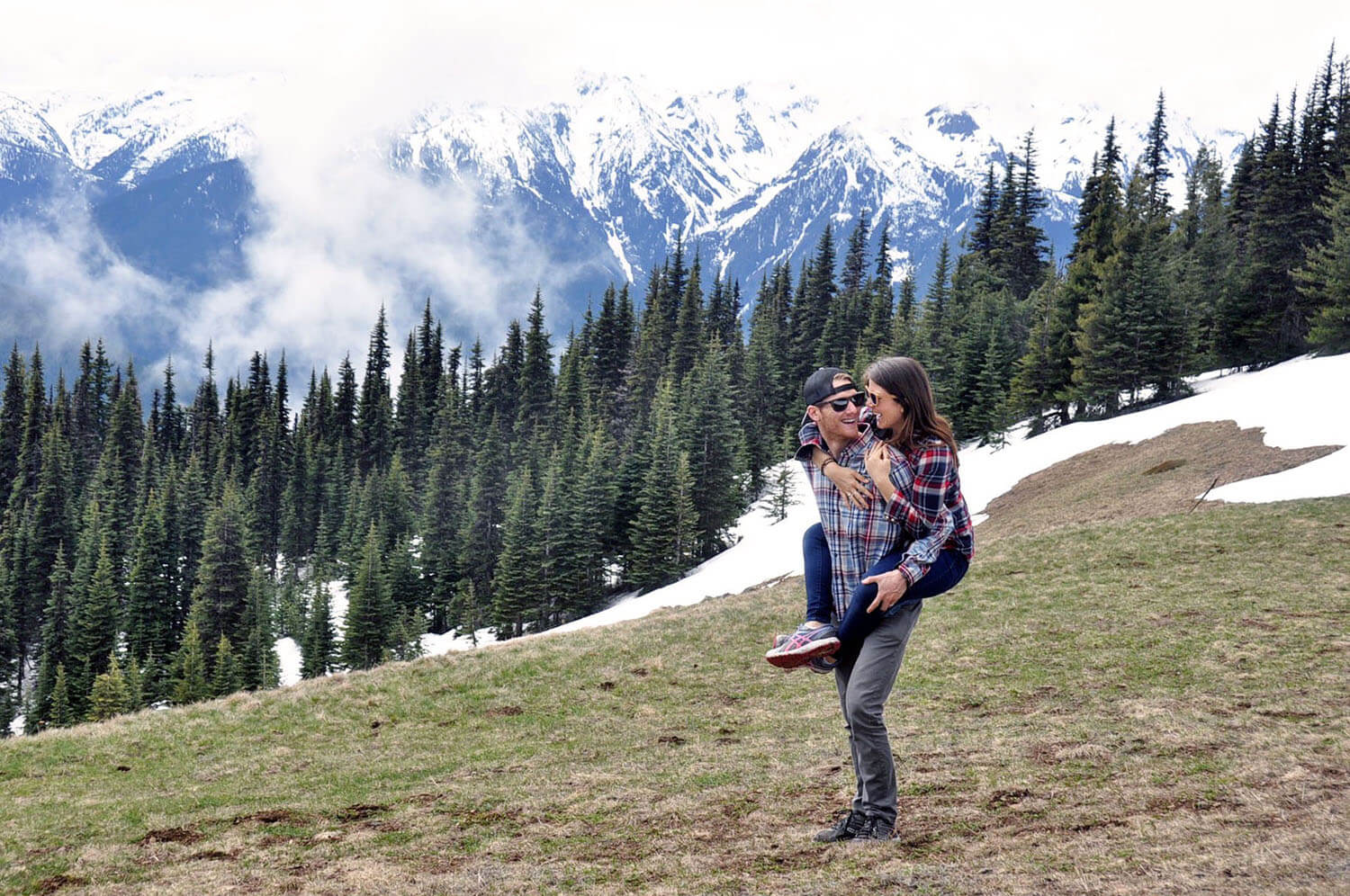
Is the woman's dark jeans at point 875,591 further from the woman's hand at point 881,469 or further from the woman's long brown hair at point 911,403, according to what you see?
the woman's long brown hair at point 911,403

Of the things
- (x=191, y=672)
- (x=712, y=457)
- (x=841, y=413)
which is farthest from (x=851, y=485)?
(x=191, y=672)

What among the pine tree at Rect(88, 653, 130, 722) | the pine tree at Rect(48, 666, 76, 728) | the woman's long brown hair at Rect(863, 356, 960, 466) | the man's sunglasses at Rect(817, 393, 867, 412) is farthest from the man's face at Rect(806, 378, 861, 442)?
the pine tree at Rect(48, 666, 76, 728)

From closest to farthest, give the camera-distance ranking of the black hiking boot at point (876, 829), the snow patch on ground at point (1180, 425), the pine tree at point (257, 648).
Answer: the black hiking boot at point (876, 829)
the snow patch on ground at point (1180, 425)
the pine tree at point (257, 648)

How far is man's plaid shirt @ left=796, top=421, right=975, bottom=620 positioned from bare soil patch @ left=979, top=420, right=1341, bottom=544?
23.4 m

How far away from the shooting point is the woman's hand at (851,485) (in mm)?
6262

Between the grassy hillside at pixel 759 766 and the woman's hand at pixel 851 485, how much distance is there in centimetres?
240

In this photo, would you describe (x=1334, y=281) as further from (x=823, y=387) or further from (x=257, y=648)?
(x=257, y=648)

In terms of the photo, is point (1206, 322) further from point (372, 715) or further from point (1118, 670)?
point (372, 715)

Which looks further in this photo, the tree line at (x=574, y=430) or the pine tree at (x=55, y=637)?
the pine tree at (x=55, y=637)

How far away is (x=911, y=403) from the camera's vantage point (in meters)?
6.27

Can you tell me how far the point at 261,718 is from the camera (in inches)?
607

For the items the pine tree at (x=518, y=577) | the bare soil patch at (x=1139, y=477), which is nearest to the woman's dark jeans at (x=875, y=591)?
Answer: the bare soil patch at (x=1139, y=477)

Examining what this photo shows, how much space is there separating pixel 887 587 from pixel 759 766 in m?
4.79

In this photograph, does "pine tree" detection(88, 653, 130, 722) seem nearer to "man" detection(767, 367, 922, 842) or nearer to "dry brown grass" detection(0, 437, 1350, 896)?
"dry brown grass" detection(0, 437, 1350, 896)
